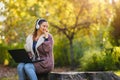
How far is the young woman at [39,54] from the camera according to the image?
814 centimetres

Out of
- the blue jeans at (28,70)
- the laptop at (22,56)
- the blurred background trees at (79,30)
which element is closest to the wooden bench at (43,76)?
the blue jeans at (28,70)

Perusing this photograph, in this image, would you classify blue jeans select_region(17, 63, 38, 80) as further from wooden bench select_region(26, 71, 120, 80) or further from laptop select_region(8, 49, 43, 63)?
wooden bench select_region(26, 71, 120, 80)

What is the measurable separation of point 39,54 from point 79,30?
12.1 metres

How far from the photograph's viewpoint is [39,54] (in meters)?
8.22

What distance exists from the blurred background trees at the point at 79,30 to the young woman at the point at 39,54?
879 cm

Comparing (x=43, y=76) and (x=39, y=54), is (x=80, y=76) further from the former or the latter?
(x=39, y=54)

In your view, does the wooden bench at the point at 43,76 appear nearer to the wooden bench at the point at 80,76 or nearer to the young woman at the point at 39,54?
the wooden bench at the point at 80,76

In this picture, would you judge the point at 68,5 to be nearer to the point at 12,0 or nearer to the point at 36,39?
the point at 12,0

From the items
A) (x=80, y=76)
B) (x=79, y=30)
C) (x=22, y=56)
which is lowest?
(x=80, y=76)

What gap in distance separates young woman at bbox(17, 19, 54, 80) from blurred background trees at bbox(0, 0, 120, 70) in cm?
879

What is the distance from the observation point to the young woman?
814cm

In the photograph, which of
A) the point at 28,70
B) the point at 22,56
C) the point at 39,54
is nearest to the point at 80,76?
the point at 39,54

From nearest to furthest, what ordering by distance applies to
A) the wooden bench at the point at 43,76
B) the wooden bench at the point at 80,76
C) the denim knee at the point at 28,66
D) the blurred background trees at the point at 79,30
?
the denim knee at the point at 28,66
the wooden bench at the point at 43,76
the wooden bench at the point at 80,76
the blurred background trees at the point at 79,30

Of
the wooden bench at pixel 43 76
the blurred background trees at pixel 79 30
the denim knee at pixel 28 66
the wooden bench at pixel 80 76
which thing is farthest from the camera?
the blurred background trees at pixel 79 30
